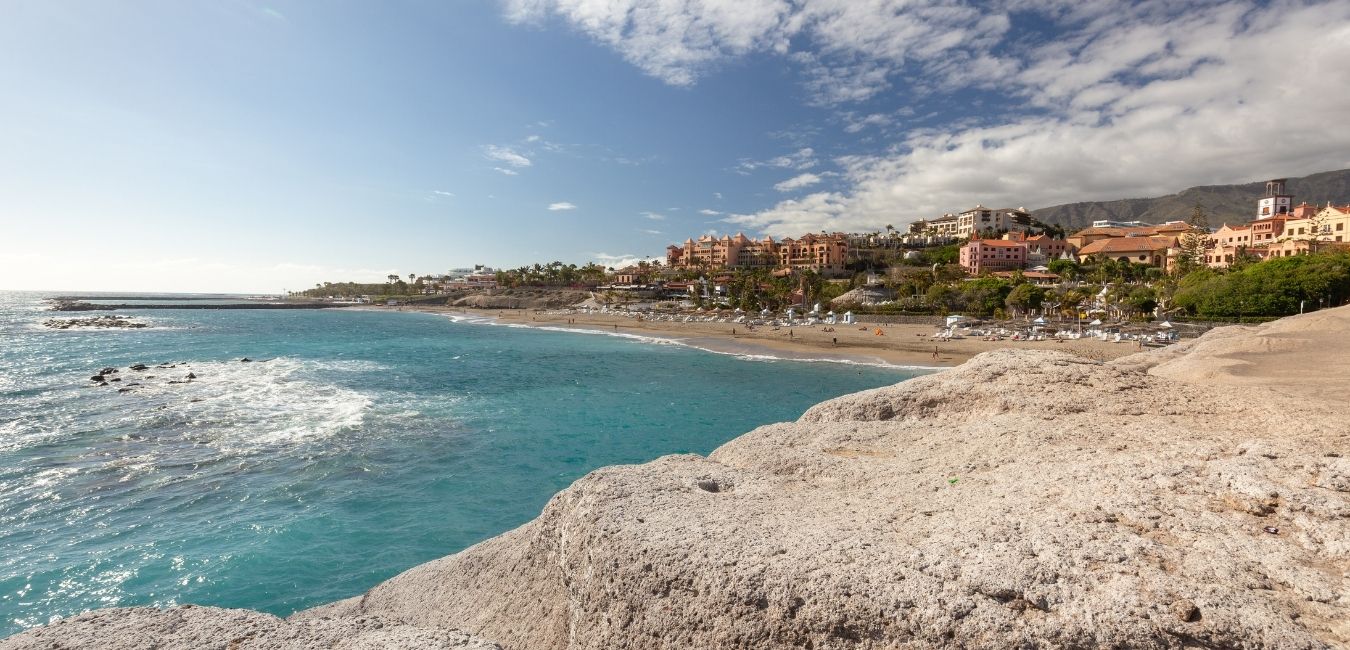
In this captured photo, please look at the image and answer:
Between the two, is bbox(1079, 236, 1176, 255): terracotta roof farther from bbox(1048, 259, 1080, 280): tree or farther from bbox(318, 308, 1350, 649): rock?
bbox(318, 308, 1350, 649): rock

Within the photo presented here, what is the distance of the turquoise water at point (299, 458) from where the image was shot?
10.2m

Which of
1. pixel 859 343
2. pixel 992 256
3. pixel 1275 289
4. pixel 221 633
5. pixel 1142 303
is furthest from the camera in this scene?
pixel 992 256

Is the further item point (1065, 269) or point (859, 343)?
point (1065, 269)

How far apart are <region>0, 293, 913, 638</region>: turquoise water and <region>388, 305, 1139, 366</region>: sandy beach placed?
275 inches

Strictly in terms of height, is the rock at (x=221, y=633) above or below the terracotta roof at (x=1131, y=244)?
below

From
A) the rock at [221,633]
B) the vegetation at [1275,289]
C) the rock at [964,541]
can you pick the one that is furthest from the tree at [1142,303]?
the rock at [221,633]

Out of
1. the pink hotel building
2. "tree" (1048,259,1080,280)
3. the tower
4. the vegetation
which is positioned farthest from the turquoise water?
the tower

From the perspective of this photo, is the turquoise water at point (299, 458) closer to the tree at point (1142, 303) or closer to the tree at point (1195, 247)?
the tree at point (1142, 303)

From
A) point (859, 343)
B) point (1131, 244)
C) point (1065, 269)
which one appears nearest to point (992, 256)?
point (1065, 269)

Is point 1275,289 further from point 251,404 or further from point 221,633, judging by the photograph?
point 251,404

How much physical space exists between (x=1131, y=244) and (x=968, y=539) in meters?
129

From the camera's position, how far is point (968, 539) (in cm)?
382

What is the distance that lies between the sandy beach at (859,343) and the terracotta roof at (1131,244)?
68336 millimetres

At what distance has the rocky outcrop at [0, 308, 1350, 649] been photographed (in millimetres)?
3078
